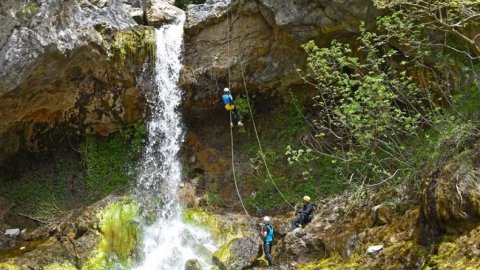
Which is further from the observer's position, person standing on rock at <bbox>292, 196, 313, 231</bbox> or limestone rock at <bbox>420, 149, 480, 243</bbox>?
person standing on rock at <bbox>292, 196, 313, 231</bbox>

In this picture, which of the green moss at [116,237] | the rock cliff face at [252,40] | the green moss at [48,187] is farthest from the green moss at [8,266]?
the rock cliff face at [252,40]

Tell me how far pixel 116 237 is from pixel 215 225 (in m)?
2.47

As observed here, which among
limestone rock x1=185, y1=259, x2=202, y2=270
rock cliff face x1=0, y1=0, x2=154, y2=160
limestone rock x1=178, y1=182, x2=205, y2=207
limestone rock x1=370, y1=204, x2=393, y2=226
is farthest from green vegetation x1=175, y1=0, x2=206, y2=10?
limestone rock x1=370, y1=204, x2=393, y2=226

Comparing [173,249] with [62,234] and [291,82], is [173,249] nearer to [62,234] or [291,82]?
[62,234]

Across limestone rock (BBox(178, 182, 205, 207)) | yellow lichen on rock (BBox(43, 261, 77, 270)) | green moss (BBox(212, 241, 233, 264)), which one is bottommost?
yellow lichen on rock (BBox(43, 261, 77, 270))

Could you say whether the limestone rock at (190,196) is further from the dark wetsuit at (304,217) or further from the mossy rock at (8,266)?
the mossy rock at (8,266)

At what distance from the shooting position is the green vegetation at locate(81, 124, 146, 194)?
15422mm

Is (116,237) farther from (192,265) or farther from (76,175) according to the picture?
(76,175)

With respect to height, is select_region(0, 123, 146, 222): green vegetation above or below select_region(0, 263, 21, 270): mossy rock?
above

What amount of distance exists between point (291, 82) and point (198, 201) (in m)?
4.31

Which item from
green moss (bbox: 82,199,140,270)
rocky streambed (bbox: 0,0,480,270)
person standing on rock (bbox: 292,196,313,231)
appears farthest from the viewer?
green moss (bbox: 82,199,140,270)

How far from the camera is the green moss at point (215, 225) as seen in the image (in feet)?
41.5

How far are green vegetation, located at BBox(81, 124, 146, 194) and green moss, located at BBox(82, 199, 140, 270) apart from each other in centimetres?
223

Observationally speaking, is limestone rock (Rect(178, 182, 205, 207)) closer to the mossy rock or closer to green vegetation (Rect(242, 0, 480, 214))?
green vegetation (Rect(242, 0, 480, 214))
